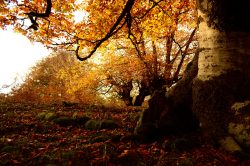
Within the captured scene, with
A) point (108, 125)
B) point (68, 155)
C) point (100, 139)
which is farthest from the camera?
point (108, 125)

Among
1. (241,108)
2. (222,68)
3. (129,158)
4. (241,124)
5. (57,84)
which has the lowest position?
(129,158)

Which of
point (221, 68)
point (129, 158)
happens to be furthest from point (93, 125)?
point (221, 68)

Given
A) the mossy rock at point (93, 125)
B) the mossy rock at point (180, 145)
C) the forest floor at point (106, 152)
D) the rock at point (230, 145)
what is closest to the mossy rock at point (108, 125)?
the mossy rock at point (93, 125)

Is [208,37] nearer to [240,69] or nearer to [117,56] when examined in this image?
[240,69]

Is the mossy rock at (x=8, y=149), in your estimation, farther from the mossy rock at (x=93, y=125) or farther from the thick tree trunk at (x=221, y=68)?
the thick tree trunk at (x=221, y=68)

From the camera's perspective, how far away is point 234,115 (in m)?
4.60

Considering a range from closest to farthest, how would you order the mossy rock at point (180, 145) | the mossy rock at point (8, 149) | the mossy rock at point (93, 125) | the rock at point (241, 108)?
the rock at point (241, 108)
the mossy rock at point (180, 145)
the mossy rock at point (8, 149)
the mossy rock at point (93, 125)

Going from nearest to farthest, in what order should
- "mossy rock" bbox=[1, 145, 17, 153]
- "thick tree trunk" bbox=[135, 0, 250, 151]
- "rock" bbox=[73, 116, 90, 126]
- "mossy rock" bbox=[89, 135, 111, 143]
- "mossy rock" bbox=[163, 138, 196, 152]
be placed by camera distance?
"thick tree trunk" bbox=[135, 0, 250, 151] → "mossy rock" bbox=[163, 138, 196, 152] → "mossy rock" bbox=[1, 145, 17, 153] → "mossy rock" bbox=[89, 135, 111, 143] → "rock" bbox=[73, 116, 90, 126]

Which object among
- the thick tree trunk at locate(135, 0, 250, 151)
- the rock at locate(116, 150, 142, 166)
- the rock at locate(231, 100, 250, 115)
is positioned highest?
the thick tree trunk at locate(135, 0, 250, 151)

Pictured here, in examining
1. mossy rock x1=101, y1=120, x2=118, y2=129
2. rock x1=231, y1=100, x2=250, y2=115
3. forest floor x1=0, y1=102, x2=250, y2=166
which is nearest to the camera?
forest floor x1=0, y1=102, x2=250, y2=166

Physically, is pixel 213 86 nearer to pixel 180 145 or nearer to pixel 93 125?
pixel 180 145

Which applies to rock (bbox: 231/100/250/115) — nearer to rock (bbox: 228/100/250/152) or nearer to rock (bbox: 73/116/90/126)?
rock (bbox: 228/100/250/152)

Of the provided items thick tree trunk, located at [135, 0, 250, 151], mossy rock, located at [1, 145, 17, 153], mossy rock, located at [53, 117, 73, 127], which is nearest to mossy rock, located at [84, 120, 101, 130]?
mossy rock, located at [53, 117, 73, 127]

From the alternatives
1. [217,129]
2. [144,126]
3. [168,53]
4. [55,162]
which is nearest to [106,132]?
[144,126]
